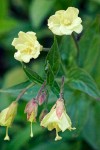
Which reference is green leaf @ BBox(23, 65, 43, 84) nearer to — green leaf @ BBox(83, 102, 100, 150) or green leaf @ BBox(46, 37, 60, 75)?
green leaf @ BBox(46, 37, 60, 75)

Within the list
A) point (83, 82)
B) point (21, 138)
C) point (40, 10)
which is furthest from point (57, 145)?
point (40, 10)

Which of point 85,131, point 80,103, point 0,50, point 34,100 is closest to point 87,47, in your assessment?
point 80,103

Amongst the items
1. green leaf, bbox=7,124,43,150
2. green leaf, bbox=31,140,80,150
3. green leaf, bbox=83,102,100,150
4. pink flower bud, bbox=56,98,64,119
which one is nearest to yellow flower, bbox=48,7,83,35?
pink flower bud, bbox=56,98,64,119

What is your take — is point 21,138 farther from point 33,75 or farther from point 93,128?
point 33,75

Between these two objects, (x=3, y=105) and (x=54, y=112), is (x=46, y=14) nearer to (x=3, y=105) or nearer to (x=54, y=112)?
(x=3, y=105)

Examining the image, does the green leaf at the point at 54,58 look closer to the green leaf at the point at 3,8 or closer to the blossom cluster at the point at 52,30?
the blossom cluster at the point at 52,30
